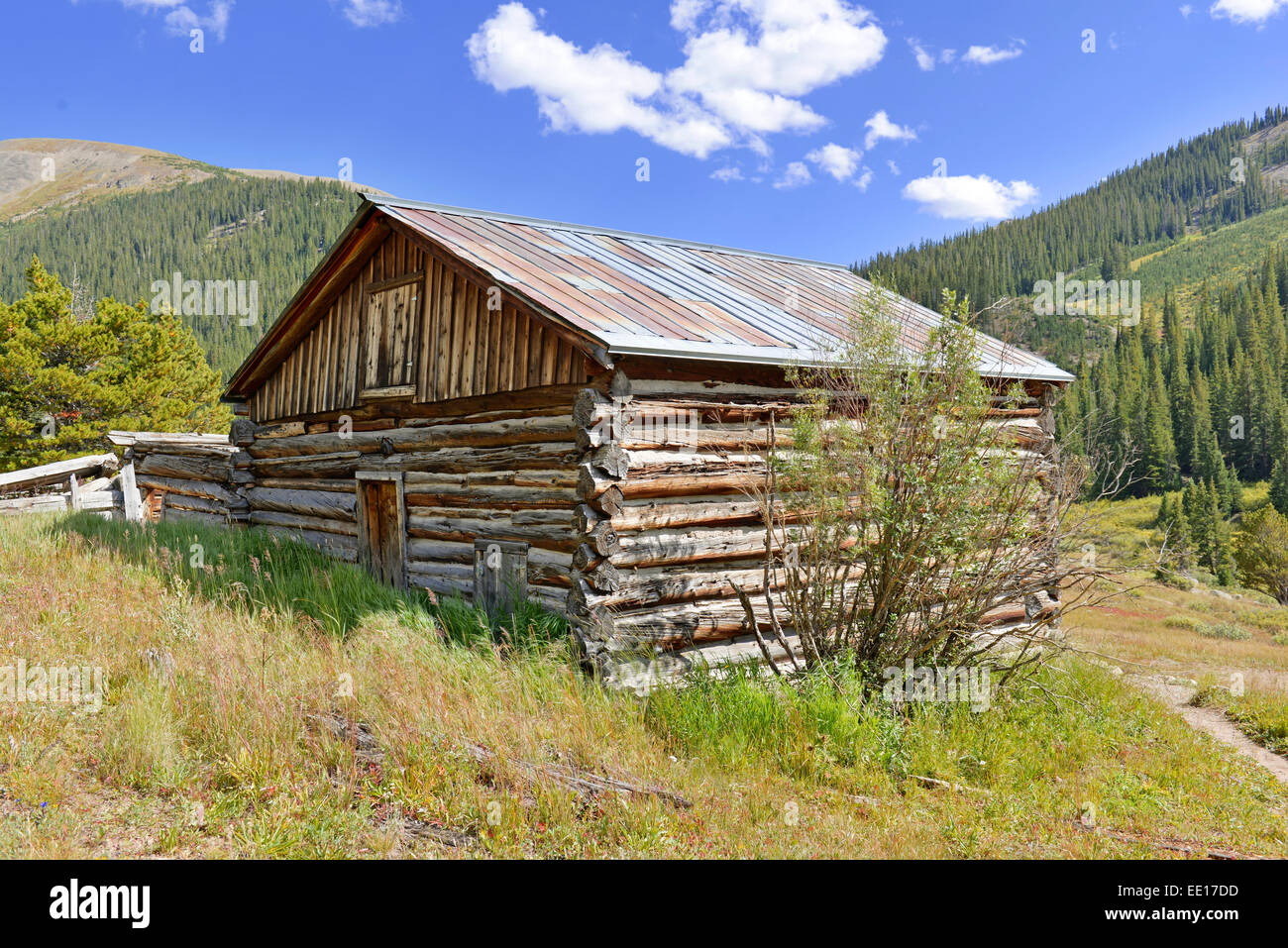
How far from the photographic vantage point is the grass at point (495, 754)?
4492 mm

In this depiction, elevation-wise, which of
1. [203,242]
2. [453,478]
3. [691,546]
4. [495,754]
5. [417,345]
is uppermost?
[203,242]

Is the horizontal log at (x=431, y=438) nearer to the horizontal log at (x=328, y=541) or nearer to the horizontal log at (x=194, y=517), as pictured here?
the horizontal log at (x=328, y=541)

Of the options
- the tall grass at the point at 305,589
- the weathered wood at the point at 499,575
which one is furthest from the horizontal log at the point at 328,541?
the weathered wood at the point at 499,575

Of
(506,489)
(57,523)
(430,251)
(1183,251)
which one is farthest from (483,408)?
(1183,251)

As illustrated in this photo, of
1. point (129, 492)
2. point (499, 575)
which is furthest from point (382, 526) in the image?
point (129, 492)

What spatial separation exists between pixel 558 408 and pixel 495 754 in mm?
3982

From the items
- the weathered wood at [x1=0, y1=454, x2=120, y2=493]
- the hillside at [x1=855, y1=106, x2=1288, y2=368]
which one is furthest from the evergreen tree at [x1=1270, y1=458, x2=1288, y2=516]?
the weathered wood at [x1=0, y1=454, x2=120, y2=493]

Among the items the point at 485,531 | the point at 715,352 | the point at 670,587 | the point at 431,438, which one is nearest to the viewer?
the point at 715,352

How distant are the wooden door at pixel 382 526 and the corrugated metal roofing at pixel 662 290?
11.9 feet

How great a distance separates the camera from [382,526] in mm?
11250

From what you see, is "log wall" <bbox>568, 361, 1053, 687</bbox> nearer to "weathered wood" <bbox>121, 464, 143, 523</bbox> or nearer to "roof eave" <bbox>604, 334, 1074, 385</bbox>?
"roof eave" <bbox>604, 334, 1074, 385</bbox>
